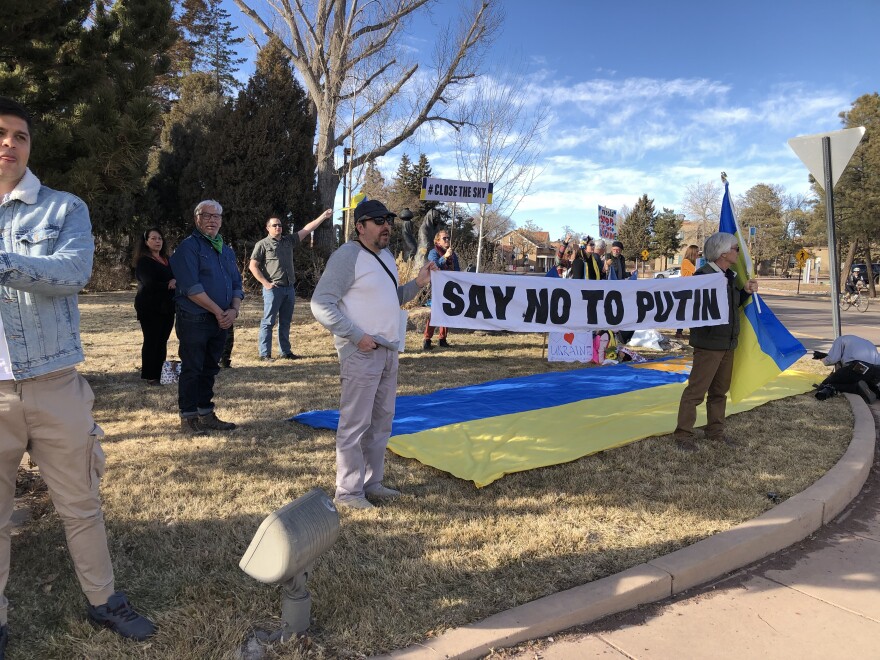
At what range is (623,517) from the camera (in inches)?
145

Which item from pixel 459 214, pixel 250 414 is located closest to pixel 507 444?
pixel 250 414

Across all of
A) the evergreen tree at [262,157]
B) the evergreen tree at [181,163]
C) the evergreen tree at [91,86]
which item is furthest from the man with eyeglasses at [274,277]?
the evergreen tree at [181,163]

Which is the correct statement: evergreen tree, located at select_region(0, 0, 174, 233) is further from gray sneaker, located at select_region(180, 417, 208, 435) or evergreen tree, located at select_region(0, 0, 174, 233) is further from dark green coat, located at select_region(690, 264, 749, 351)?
dark green coat, located at select_region(690, 264, 749, 351)

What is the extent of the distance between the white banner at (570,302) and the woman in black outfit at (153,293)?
379 centimetres

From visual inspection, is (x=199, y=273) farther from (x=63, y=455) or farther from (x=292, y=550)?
(x=292, y=550)

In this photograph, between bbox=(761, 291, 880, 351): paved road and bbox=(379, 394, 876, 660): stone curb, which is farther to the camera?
bbox=(761, 291, 880, 351): paved road

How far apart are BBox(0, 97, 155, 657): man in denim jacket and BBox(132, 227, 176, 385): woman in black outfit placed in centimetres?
464

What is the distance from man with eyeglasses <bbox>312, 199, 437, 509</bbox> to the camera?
11.4 feet

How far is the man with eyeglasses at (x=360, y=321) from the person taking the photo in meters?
3.49

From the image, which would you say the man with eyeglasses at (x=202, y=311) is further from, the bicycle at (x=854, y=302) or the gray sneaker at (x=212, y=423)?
the bicycle at (x=854, y=302)

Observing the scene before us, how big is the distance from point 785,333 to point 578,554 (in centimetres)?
429

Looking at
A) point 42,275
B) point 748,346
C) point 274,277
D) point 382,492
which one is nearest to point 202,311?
point 382,492

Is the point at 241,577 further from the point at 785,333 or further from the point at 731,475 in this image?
the point at 785,333

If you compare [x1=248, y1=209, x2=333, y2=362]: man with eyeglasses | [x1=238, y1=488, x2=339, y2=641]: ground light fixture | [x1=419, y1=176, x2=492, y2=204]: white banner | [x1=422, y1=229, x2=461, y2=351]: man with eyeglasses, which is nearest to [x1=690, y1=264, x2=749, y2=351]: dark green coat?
[x1=238, y1=488, x2=339, y2=641]: ground light fixture
